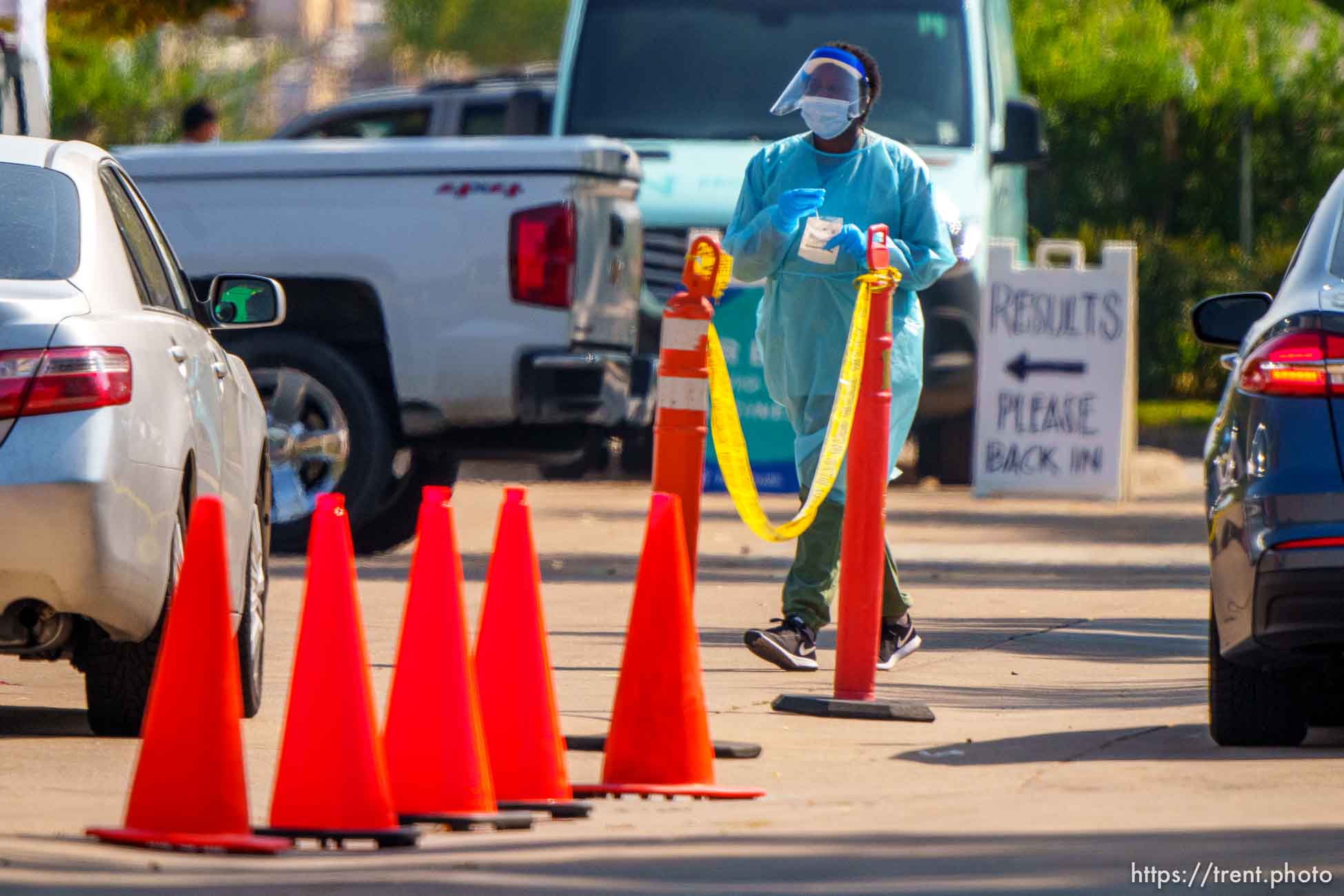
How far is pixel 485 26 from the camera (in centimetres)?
4928

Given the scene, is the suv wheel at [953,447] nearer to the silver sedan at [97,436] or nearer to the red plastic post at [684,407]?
the silver sedan at [97,436]

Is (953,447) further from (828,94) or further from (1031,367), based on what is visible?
(828,94)

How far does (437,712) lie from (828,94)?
10.7 ft

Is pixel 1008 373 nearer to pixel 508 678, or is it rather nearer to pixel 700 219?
pixel 700 219

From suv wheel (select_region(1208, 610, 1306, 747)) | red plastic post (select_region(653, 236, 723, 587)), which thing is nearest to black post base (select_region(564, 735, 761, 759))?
red plastic post (select_region(653, 236, 723, 587))

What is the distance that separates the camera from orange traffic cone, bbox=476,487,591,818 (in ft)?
18.6

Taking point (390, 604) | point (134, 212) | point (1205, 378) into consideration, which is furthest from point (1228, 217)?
point (134, 212)

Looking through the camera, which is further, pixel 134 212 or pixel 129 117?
pixel 129 117

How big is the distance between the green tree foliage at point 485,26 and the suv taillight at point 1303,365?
4298cm

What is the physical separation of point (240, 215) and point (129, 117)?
15.9 metres

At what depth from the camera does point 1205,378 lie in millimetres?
24406

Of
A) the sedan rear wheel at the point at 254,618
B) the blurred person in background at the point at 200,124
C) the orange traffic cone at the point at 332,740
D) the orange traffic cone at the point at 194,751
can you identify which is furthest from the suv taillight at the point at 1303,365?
the blurred person in background at the point at 200,124

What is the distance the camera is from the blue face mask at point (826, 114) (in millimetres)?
8125

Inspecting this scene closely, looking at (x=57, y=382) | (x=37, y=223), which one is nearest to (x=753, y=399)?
(x=37, y=223)
